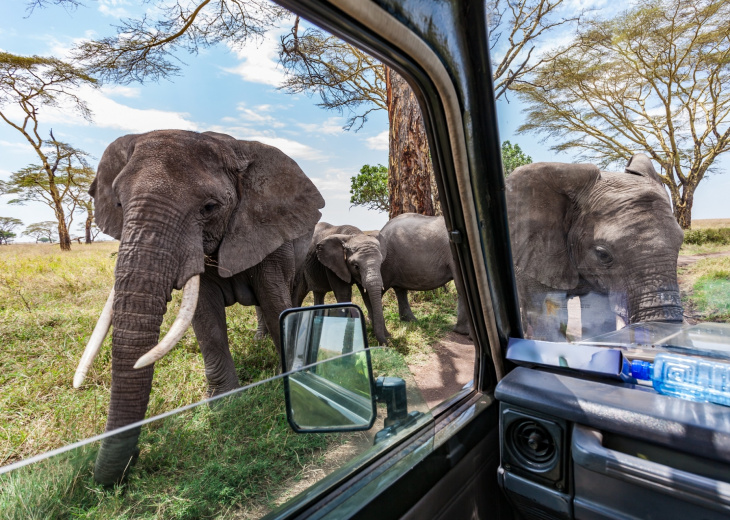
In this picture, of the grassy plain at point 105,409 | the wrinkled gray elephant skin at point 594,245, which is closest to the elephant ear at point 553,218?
the wrinkled gray elephant skin at point 594,245

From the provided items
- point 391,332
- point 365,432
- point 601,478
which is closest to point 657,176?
point 601,478

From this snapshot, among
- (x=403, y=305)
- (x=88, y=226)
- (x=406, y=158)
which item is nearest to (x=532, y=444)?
(x=403, y=305)

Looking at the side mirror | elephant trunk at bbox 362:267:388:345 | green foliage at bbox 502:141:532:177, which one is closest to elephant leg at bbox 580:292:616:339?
green foliage at bbox 502:141:532:177

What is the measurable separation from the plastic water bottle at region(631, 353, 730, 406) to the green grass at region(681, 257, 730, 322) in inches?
15.1

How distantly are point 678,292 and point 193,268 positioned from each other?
9.14 ft

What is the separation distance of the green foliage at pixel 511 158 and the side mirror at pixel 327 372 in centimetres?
67

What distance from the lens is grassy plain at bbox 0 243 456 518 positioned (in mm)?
687

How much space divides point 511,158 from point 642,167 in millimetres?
1377

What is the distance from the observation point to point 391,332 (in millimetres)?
6000

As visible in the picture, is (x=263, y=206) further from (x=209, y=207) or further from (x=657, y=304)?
(x=657, y=304)

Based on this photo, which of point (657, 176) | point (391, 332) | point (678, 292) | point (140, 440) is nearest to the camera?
point (140, 440)

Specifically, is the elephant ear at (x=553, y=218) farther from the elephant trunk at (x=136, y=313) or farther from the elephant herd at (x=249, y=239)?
the elephant trunk at (x=136, y=313)

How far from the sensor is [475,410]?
4.06ft

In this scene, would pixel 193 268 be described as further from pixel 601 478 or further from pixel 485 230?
pixel 601 478
